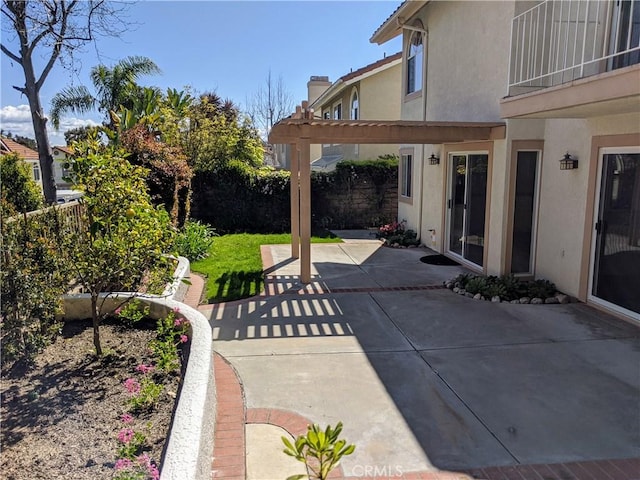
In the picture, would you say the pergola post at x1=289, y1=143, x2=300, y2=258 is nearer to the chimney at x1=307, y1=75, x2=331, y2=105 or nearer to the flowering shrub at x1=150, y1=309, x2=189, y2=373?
the flowering shrub at x1=150, y1=309, x2=189, y2=373

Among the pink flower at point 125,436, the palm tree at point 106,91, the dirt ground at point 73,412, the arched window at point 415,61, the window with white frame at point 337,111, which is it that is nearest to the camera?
the dirt ground at point 73,412

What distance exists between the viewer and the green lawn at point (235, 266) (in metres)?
8.89

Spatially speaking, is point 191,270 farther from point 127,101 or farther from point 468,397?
point 127,101

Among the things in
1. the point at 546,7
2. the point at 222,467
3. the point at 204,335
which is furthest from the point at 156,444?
the point at 546,7

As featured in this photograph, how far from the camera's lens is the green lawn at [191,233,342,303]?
29.2 ft

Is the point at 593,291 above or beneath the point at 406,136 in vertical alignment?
beneath

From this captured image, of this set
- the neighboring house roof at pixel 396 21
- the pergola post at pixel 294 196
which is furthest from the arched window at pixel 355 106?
the pergola post at pixel 294 196

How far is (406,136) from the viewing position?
9.38 m

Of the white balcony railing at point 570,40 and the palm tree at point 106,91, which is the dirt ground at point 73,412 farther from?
the palm tree at point 106,91

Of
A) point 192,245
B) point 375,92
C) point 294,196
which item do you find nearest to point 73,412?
point 192,245

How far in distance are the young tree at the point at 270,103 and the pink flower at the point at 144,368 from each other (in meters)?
35.6

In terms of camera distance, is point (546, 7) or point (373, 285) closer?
point (546, 7)

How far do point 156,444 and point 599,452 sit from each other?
3701 mm

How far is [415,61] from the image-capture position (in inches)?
556
